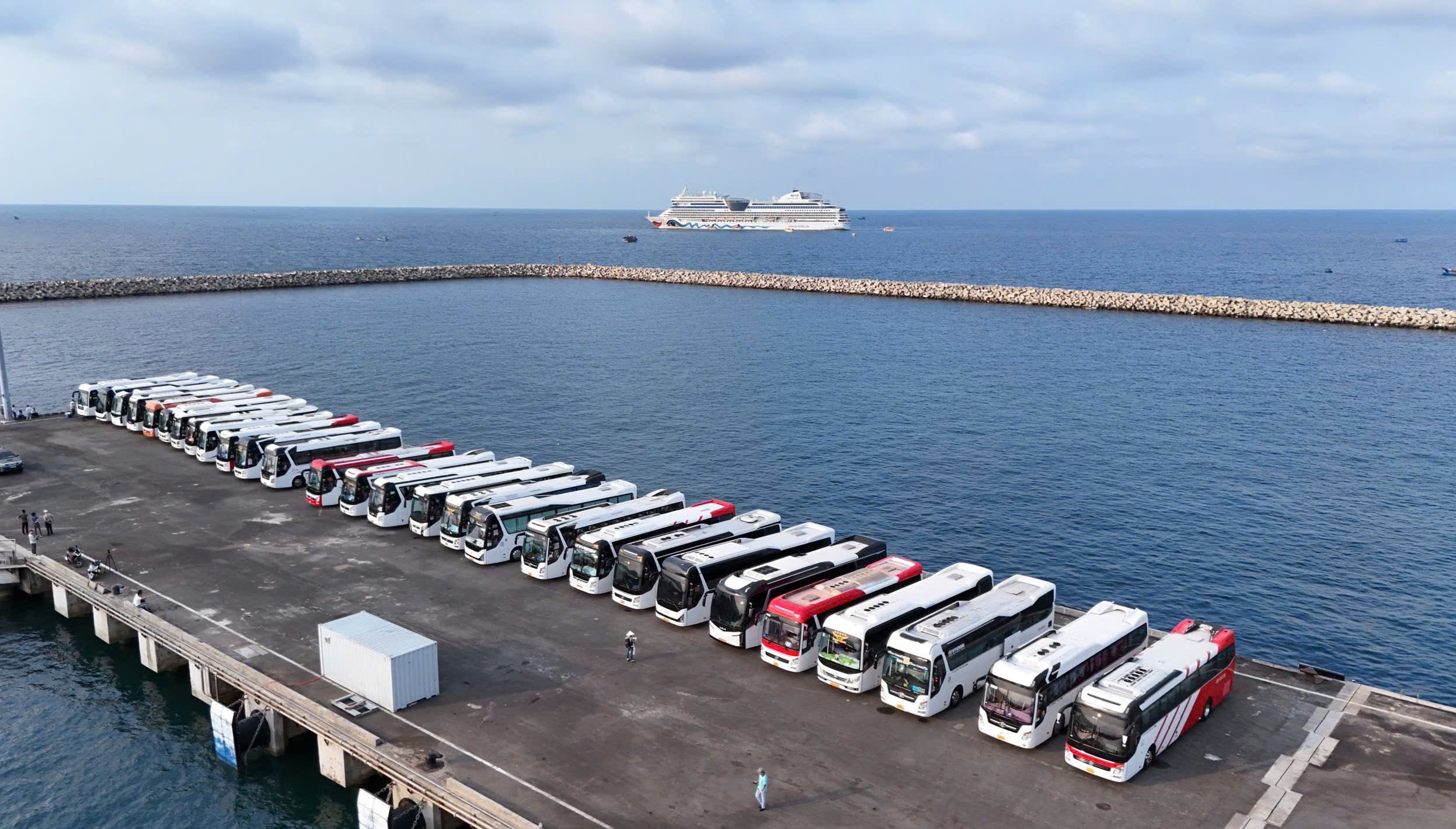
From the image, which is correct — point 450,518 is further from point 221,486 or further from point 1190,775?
point 1190,775

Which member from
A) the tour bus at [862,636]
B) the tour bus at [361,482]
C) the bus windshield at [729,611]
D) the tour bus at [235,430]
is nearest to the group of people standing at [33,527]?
the tour bus at [235,430]

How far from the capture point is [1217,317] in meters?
138

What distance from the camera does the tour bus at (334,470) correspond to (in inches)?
1983

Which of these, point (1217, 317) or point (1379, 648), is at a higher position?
point (1217, 317)

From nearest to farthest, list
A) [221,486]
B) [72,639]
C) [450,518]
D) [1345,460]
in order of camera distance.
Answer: [72,639] < [450,518] < [221,486] < [1345,460]

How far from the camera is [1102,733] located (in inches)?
1062

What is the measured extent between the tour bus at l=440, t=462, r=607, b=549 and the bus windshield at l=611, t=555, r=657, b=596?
8562mm

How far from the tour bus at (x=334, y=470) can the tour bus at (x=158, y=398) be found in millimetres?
18436

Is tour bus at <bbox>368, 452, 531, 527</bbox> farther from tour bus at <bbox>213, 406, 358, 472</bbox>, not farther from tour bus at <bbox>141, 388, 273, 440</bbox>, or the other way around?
tour bus at <bbox>141, 388, 273, 440</bbox>

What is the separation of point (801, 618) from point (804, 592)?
2.12 metres

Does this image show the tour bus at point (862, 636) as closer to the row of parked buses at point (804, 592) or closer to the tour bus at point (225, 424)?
the row of parked buses at point (804, 592)

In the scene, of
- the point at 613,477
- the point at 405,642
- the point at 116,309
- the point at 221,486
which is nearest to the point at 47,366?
the point at 116,309

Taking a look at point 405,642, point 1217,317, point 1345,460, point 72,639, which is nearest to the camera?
point 405,642

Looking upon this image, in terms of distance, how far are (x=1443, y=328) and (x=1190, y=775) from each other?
126m
